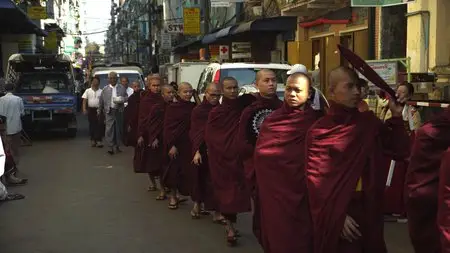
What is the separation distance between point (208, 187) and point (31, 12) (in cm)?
2539

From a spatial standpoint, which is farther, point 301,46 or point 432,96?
point 301,46

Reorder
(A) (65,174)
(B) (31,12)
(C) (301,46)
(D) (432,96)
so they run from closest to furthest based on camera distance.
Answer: (D) (432,96)
(A) (65,174)
(C) (301,46)
(B) (31,12)

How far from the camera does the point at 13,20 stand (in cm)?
2752

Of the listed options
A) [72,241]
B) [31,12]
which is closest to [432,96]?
[72,241]

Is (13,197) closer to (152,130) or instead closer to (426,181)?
(152,130)

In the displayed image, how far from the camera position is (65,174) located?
39.0 ft

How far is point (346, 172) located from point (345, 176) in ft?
0.09

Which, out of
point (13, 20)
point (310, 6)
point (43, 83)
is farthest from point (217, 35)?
point (43, 83)

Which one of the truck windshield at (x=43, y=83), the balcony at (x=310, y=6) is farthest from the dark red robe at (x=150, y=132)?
the truck windshield at (x=43, y=83)

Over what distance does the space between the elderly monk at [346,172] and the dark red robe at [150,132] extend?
5484 millimetres

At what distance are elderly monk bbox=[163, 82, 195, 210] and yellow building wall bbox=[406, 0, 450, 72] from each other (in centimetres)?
566

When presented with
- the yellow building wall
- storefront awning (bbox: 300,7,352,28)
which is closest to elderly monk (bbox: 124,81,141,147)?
the yellow building wall

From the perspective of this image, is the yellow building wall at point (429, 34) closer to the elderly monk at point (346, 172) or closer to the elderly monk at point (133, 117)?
the elderly monk at point (133, 117)

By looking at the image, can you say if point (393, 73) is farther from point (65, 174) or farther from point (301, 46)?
point (301, 46)
